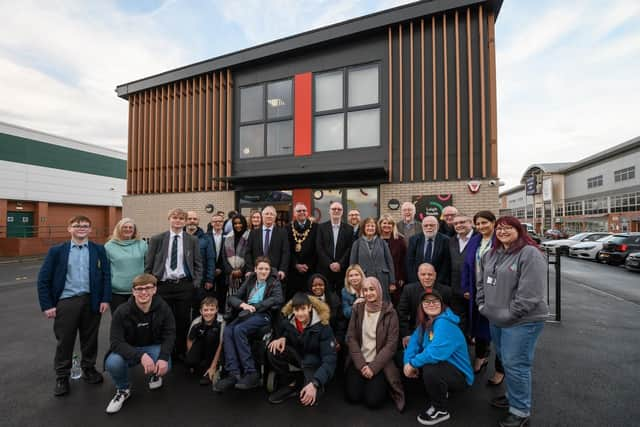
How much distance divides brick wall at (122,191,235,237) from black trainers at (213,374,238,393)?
7.76 meters

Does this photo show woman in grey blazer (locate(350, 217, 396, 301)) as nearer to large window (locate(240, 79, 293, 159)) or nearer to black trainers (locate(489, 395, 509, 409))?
black trainers (locate(489, 395, 509, 409))

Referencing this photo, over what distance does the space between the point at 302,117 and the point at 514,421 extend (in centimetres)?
882

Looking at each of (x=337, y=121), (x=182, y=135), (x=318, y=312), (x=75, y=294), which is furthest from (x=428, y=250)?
(x=182, y=135)

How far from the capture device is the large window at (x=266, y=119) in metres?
9.94

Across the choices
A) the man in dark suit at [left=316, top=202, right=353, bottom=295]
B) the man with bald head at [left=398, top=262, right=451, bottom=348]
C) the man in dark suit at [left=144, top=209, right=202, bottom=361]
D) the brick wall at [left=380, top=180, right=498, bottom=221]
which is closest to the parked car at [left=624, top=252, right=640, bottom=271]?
the brick wall at [left=380, top=180, right=498, bottom=221]

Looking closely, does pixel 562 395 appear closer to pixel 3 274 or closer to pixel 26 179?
pixel 3 274

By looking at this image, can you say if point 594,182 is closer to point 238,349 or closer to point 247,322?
point 247,322

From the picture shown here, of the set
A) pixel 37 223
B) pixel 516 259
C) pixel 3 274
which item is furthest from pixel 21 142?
pixel 516 259

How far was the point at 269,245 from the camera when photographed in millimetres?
4305

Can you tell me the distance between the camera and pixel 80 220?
10.6 feet

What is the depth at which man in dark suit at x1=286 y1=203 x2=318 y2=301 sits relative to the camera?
4.57 meters

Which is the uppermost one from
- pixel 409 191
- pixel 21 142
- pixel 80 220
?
pixel 21 142

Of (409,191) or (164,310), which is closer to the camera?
(164,310)

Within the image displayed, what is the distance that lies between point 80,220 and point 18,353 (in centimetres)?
256
